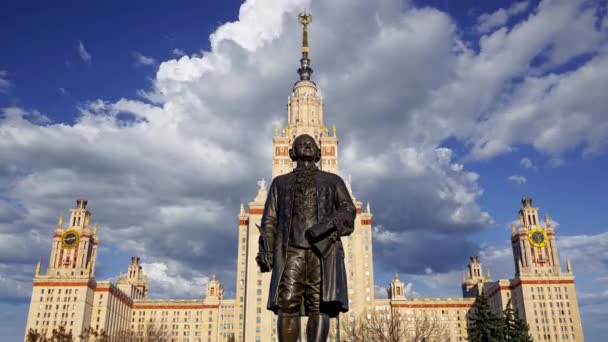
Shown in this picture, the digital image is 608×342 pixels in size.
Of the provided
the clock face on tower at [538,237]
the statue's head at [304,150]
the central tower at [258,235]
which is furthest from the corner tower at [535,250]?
the statue's head at [304,150]

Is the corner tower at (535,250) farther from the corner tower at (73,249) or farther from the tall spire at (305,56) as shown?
the corner tower at (73,249)

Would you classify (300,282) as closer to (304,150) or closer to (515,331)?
(304,150)

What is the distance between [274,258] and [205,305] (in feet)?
462

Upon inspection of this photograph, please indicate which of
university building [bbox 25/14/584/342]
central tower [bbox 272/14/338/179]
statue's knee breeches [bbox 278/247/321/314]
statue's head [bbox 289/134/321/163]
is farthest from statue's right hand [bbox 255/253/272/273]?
central tower [bbox 272/14/338/179]

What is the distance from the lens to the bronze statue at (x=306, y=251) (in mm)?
9609

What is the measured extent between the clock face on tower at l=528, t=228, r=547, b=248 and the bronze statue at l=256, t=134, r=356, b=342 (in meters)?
131

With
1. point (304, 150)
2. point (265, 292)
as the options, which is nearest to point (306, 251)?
point (304, 150)

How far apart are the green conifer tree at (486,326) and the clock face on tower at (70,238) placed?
10553 cm

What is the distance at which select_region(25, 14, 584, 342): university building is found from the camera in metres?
118

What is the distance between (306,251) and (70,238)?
132 meters

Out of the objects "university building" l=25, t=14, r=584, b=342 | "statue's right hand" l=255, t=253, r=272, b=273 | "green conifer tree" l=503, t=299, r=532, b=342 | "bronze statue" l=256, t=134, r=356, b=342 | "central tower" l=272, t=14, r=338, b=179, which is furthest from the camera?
"central tower" l=272, t=14, r=338, b=179

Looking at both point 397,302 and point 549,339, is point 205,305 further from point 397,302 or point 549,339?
point 549,339

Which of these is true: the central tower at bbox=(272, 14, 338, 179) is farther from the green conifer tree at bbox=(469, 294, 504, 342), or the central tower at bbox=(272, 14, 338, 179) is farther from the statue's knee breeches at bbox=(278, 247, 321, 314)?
the statue's knee breeches at bbox=(278, 247, 321, 314)

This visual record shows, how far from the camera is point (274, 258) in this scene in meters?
9.94
